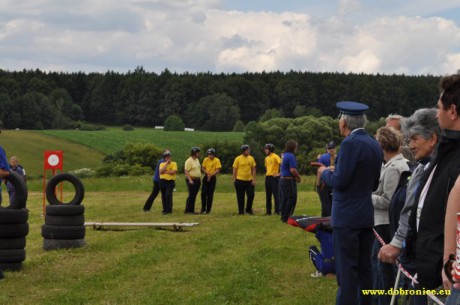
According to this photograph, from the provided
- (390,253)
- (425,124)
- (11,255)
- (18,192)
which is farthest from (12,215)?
(425,124)

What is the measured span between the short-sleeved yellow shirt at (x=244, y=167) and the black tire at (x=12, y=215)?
10.4 m

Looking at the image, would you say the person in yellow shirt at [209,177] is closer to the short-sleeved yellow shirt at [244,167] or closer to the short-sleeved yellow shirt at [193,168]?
the short-sleeved yellow shirt at [193,168]

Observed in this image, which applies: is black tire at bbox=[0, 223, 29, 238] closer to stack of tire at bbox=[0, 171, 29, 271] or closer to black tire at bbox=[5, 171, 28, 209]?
stack of tire at bbox=[0, 171, 29, 271]

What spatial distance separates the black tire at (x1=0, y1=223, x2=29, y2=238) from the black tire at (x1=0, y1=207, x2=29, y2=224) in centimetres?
6

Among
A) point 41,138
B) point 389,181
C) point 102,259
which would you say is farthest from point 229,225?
point 41,138

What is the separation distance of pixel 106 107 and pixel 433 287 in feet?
434

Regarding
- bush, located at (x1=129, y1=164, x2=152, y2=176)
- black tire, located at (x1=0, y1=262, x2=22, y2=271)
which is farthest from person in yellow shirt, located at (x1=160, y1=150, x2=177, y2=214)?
bush, located at (x1=129, y1=164, x2=152, y2=176)

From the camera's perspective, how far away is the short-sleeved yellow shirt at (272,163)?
793 inches

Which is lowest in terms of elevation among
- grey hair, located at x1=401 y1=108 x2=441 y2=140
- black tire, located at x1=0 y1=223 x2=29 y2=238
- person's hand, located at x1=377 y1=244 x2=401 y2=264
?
black tire, located at x1=0 y1=223 x2=29 y2=238

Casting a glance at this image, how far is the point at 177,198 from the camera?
28.5 metres

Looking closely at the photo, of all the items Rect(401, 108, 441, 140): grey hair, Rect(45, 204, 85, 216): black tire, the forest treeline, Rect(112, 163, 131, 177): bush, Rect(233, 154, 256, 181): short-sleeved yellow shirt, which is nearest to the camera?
Rect(401, 108, 441, 140): grey hair

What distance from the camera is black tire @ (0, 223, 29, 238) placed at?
34.4ft

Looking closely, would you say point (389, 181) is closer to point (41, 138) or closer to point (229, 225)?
point (229, 225)

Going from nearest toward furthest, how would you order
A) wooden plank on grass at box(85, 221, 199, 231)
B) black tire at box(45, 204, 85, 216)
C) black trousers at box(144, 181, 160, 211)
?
black tire at box(45, 204, 85, 216)
wooden plank on grass at box(85, 221, 199, 231)
black trousers at box(144, 181, 160, 211)
